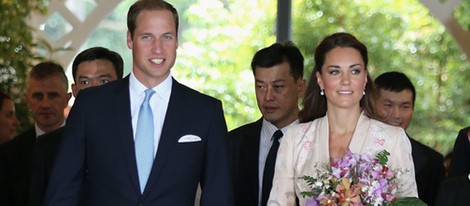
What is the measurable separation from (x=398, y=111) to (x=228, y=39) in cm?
398

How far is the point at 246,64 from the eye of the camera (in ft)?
41.1

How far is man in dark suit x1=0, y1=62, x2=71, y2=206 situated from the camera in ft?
28.7

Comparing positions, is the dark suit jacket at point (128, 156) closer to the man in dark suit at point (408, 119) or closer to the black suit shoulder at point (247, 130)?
the black suit shoulder at point (247, 130)

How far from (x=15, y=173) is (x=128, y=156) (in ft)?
8.73

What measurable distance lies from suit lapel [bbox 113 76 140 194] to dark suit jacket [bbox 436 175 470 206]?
1370 mm

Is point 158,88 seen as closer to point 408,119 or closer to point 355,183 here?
point 355,183

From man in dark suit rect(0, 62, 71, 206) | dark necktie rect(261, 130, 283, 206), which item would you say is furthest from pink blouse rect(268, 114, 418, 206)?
man in dark suit rect(0, 62, 71, 206)

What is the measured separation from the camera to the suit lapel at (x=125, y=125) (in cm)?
629

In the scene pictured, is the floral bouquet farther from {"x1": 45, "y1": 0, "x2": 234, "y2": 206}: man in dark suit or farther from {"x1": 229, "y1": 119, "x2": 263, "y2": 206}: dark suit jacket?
{"x1": 229, "y1": 119, "x2": 263, "y2": 206}: dark suit jacket

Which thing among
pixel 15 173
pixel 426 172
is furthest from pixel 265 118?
pixel 15 173

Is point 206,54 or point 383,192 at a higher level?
point 206,54

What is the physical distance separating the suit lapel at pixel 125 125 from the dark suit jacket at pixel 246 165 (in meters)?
1.69

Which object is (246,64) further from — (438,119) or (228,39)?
(438,119)

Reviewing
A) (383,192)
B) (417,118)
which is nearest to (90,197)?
(383,192)
